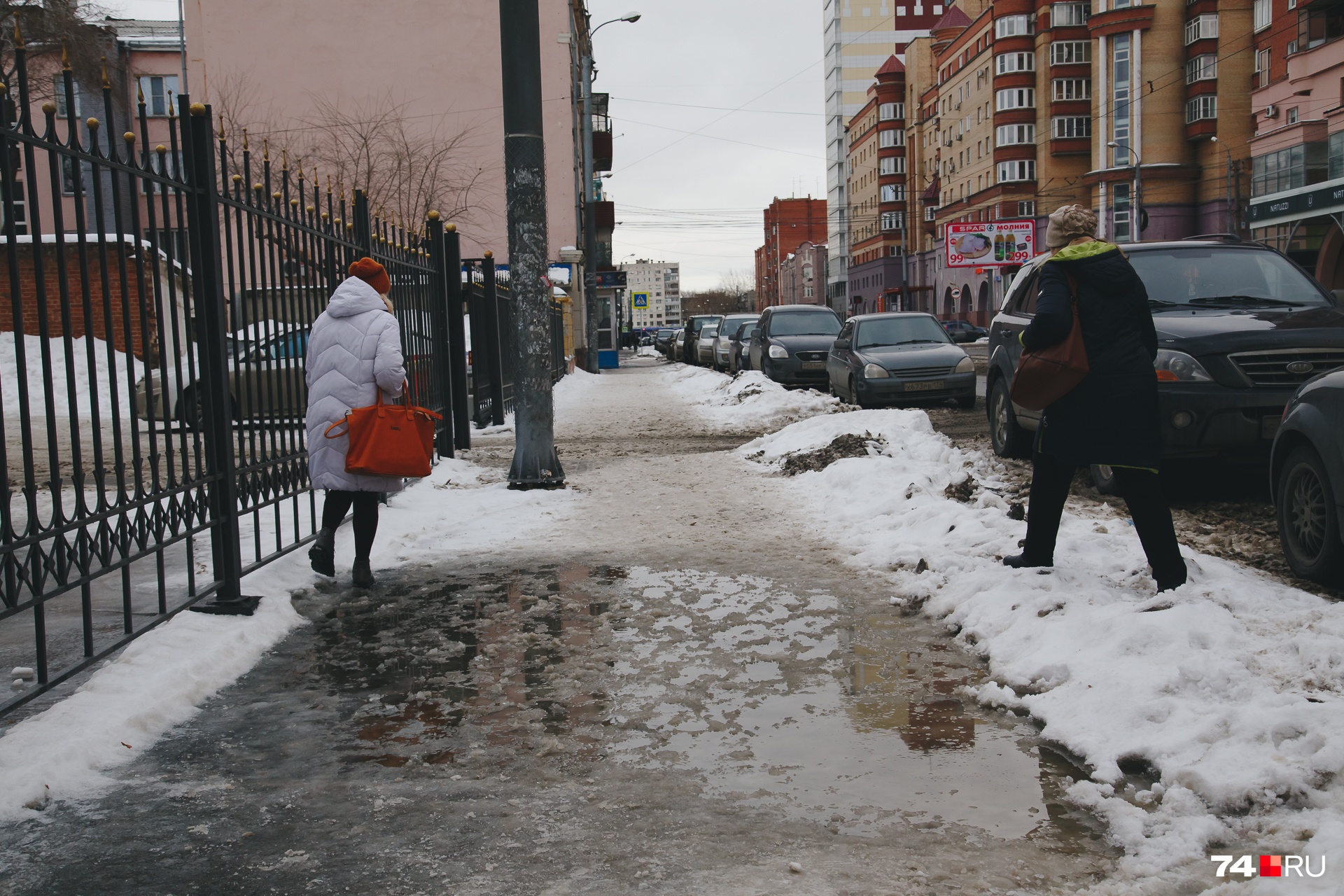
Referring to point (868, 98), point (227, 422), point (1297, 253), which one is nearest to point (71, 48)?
point (227, 422)

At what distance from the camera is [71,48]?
26.1 meters

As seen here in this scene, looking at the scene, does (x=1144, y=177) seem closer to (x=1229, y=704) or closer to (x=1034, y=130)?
(x=1034, y=130)

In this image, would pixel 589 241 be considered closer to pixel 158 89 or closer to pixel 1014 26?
pixel 158 89

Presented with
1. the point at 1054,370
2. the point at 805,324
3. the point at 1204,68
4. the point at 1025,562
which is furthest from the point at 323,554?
the point at 1204,68

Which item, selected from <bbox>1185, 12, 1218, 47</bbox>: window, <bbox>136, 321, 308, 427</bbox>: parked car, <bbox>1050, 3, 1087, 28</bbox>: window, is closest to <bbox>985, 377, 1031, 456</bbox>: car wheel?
<bbox>136, 321, 308, 427</bbox>: parked car

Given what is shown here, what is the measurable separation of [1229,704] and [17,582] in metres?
4.09

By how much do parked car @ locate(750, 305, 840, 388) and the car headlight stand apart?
46.7 ft

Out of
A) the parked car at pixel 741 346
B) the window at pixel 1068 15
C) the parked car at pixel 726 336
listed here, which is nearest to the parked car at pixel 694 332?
the parked car at pixel 726 336

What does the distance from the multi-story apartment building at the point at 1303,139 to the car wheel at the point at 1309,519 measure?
135 ft

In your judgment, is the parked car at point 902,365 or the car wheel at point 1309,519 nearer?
the car wheel at point 1309,519

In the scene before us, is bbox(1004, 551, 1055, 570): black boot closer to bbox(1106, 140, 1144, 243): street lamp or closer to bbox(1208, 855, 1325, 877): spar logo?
bbox(1208, 855, 1325, 877): spar logo

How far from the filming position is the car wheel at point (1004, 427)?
33.7ft

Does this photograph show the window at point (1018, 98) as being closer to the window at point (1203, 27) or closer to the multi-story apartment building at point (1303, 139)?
the window at point (1203, 27)

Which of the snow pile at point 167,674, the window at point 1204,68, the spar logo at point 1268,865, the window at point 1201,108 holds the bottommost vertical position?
the spar logo at point 1268,865
